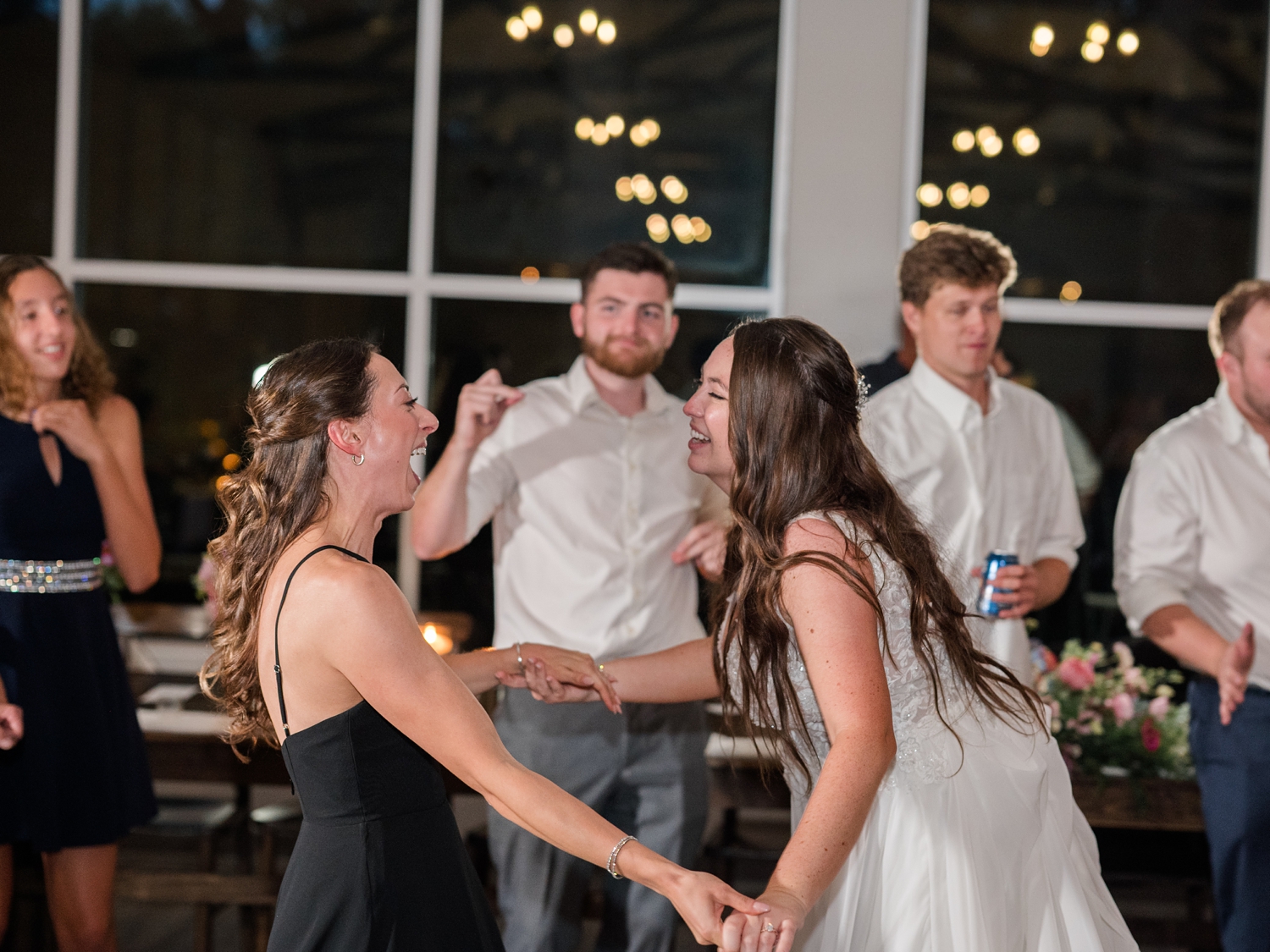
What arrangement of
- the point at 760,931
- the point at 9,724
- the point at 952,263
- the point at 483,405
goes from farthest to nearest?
the point at 952,263 → the point at 483,405 → the point at 9,724 → the point at 760,931

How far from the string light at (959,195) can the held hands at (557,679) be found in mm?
2589

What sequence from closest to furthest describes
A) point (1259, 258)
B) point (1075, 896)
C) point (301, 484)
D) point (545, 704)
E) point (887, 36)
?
Answer: point (301, 484), point (1075, 896), point (545, 704), point (887, 36), point (1259, 258)

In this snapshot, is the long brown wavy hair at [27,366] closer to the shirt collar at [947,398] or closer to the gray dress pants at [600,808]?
the gray dress pants at [600,808]

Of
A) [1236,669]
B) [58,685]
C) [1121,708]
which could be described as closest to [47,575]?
[58,685]

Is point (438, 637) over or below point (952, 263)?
below

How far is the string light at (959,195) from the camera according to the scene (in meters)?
4.13

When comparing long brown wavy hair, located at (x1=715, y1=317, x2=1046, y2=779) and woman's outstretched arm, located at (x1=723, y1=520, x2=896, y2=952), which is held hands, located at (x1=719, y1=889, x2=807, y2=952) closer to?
woman's outstretched arm, located at (x1=723, y1=520, x2=896, y2=952)

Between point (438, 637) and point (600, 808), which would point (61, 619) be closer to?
point (438, 637)

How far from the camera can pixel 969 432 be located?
2.86m

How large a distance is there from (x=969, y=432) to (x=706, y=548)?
720mm

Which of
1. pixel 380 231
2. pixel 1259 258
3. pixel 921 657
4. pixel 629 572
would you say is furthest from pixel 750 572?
pixel 1259 258

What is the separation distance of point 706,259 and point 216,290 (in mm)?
1736

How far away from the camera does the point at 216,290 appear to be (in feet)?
13.9

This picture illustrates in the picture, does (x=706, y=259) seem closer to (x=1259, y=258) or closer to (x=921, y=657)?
(x=1259, y=258)
